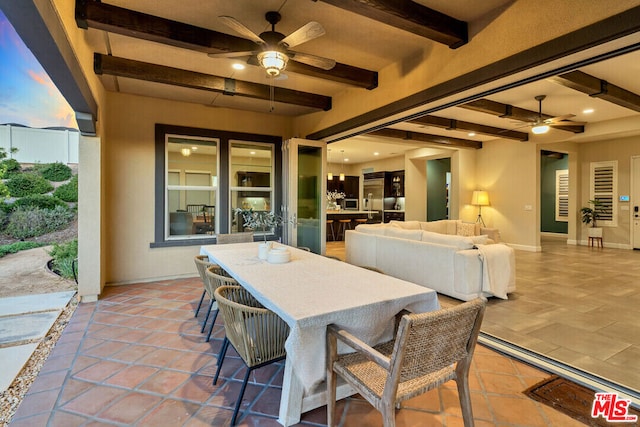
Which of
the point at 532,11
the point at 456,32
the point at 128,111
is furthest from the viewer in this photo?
the point at 128,111

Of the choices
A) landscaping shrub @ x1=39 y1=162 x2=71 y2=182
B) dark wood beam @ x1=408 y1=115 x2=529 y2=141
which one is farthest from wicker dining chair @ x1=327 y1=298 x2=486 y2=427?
landscaping shrub @ x1=39 y1=162 x2=71 y2=182

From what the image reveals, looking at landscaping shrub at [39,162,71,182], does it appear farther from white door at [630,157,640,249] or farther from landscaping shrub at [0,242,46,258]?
white door at [630,157,640,249]

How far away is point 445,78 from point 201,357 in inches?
133

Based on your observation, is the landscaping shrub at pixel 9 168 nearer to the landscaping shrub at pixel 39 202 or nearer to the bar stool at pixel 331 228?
the landscaping shrub at pixel 39 202

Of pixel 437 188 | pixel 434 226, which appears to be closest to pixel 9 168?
pixel 434 226

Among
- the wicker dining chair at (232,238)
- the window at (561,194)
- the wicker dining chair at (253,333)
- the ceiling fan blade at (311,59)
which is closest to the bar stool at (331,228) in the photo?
the wicker dining chair at (232,238)

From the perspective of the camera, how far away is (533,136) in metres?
7.86

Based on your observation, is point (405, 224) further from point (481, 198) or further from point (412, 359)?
point (412, 359)

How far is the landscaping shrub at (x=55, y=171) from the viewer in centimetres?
580

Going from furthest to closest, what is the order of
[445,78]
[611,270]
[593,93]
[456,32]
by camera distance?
1. [611,270]
2. [593,93]
3. [445,78]
4. [456,32]

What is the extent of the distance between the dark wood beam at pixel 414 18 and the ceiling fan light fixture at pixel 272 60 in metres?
0.63

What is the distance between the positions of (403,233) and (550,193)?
9.11 meters

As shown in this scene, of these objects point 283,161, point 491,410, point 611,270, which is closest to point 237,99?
point 283,161

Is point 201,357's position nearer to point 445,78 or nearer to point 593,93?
point 445,78
